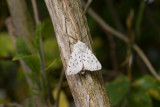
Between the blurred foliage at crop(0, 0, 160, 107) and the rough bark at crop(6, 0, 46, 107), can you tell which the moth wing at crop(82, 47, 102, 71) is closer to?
the blurred foliage at crop(0, 0, 160, 107)

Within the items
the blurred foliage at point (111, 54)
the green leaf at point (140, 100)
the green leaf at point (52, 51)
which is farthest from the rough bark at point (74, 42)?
the green leaf at point (52, 51)

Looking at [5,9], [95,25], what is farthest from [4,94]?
[95,25]

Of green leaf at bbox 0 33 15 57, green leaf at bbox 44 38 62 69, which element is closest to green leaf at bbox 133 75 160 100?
green leaf at bbox 44 38 62 69

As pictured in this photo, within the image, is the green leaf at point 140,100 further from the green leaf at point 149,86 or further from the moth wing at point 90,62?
the moth wing at point 90,62

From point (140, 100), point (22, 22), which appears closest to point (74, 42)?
point (22, 22)

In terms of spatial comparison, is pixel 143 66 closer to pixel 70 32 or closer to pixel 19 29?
pixel 19 29
